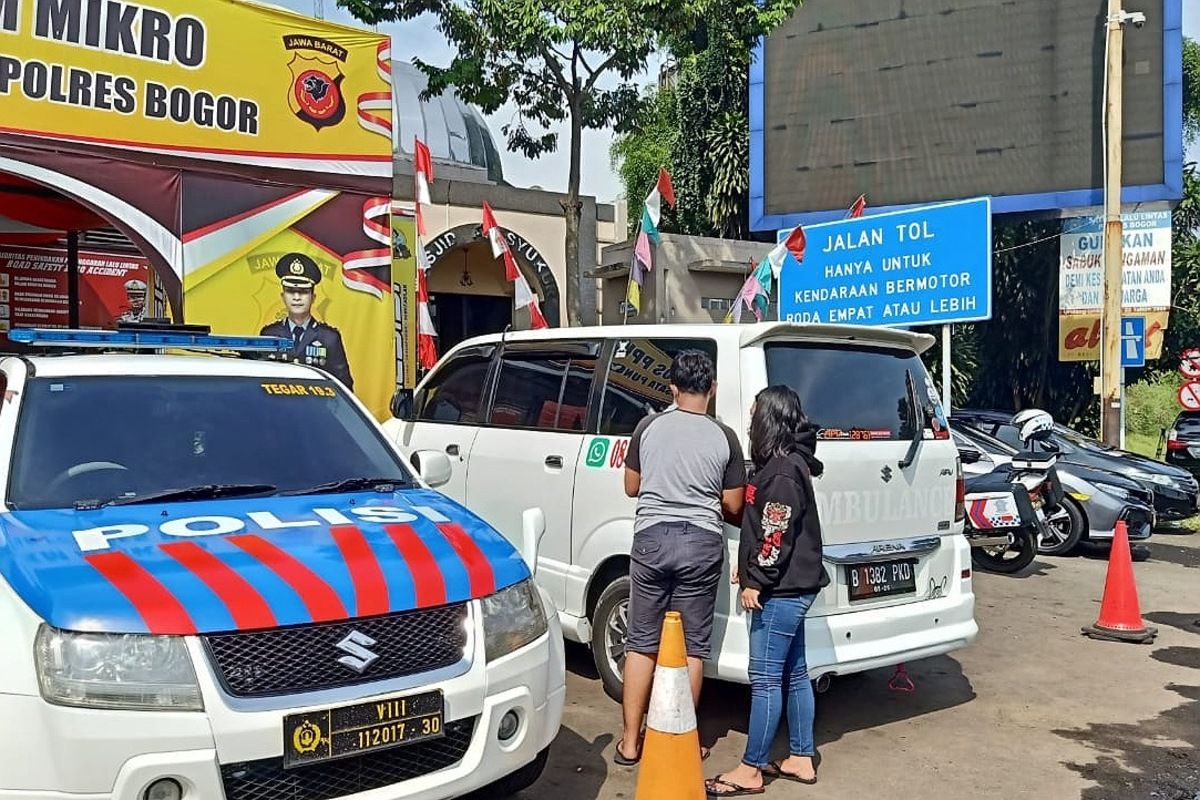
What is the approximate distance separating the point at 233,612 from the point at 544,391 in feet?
10.2

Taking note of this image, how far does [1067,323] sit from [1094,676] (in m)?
16.3

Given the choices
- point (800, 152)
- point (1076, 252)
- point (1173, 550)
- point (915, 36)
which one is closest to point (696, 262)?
point (800, 152)

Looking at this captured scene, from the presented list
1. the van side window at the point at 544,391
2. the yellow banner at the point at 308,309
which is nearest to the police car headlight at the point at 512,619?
the van side window at the point at 544,391

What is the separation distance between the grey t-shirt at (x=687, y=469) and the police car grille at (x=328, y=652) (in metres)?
1.28

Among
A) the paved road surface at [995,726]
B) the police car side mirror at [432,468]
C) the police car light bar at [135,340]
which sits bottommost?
the paved road surface at [995,726]

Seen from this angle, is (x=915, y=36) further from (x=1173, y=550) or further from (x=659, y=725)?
(x=659, y=725)

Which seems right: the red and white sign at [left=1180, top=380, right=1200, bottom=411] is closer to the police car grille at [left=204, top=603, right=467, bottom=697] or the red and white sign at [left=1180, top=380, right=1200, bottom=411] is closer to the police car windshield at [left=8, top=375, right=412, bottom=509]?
the police car windshield at [left=8, top=375, right=412, bottom=509]

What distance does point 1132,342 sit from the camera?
16.3 meters

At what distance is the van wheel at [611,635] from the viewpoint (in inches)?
206

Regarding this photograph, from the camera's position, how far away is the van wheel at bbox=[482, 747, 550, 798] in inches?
144

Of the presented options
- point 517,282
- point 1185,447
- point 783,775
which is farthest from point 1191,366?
point 783,775

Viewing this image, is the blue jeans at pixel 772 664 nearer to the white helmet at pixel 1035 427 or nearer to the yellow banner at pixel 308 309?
the yellow banner at pixel 308 309

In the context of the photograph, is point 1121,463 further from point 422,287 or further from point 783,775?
point 783,775

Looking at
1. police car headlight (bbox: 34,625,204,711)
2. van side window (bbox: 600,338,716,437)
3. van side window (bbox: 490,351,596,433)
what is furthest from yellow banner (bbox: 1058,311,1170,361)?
police car headlight (bbox: 34,625,204,711)
